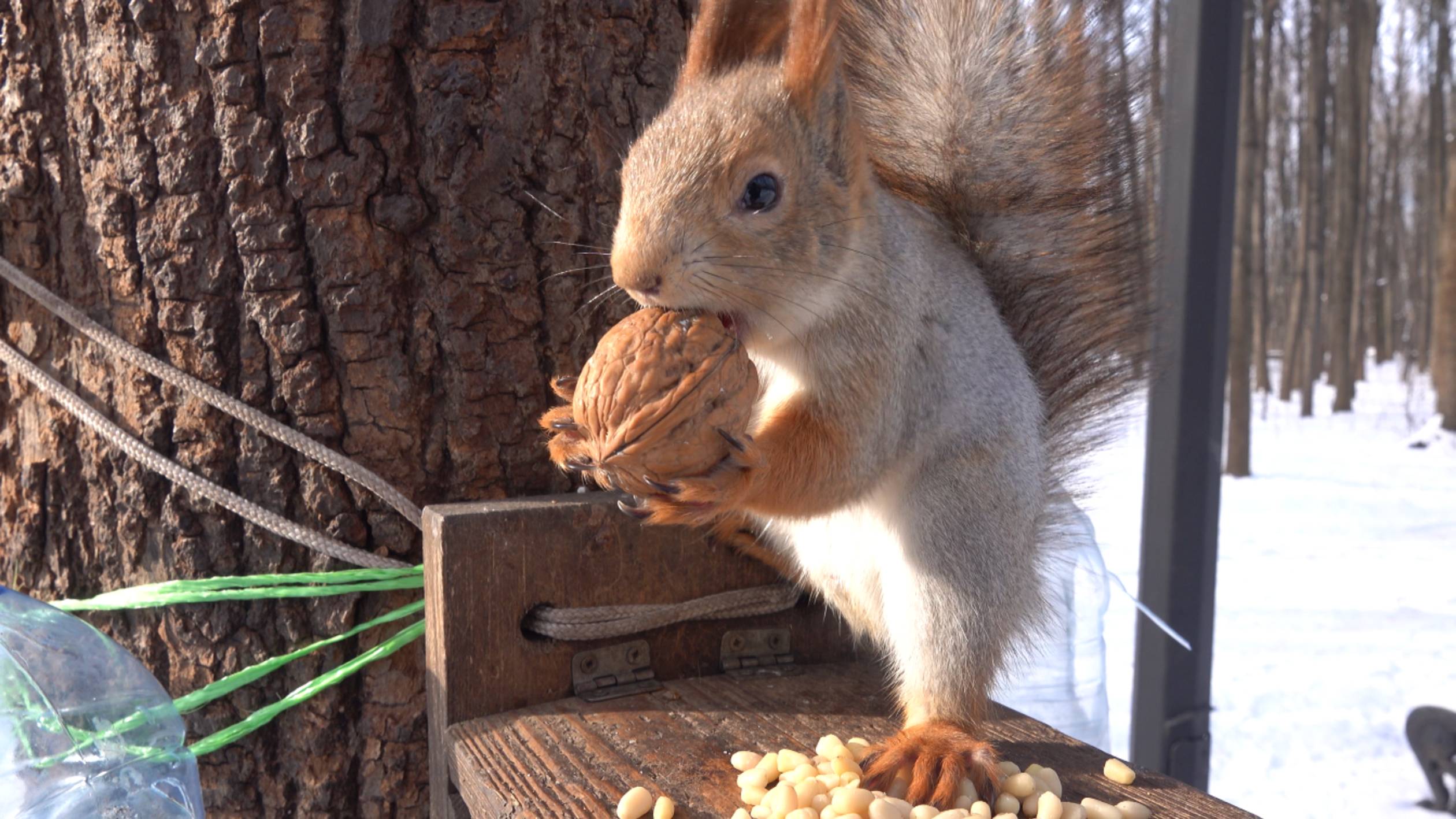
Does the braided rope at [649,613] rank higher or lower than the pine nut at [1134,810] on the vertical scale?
higher

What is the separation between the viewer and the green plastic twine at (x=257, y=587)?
97cm

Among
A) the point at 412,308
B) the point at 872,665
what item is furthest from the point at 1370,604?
the point at 412,308

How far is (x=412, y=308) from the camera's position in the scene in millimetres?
1002

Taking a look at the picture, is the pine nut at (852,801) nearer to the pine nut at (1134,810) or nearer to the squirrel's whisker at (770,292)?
the pine nut at (1134,810)

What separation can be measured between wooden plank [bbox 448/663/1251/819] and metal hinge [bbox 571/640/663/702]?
0.01m

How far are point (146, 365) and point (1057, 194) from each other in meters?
0.92

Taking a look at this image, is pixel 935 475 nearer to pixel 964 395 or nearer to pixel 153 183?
pixel 964 395

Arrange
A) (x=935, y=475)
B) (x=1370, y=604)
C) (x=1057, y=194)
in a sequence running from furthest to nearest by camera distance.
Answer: (x=1370, y=604) < (x=1057, y=194) < (x=935, y=475)

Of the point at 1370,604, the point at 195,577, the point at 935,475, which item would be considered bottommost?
the point at 1370,604

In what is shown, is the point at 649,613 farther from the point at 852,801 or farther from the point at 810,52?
the point at 810,52

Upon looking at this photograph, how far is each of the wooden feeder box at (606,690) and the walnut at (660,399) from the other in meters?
0.15

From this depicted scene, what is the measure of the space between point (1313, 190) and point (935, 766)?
613cm

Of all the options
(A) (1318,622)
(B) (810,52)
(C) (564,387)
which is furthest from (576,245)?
(A) (1318,622)

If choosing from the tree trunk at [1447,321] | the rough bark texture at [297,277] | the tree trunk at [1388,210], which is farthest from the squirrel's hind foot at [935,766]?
the tree trunk at [1388,210]
